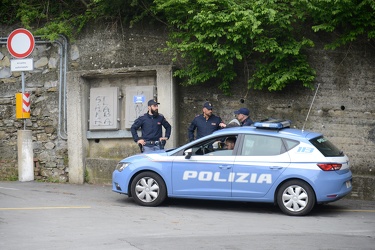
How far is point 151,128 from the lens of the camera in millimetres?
14648

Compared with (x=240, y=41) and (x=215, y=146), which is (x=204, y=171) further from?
(x=240, y=41)

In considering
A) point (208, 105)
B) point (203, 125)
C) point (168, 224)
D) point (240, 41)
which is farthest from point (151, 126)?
point (168, 224)

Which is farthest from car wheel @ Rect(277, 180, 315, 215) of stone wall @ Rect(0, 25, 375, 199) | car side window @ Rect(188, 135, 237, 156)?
stone wall @ Rect(0, 25, 375, 199)

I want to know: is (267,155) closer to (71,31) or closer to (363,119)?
(363,119)

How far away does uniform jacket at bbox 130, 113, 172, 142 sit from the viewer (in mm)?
14633

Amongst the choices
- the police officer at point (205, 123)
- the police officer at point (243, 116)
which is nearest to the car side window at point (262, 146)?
the police officer at point (243, 116)

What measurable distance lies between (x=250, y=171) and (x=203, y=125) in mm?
2695

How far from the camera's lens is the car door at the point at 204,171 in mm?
12031

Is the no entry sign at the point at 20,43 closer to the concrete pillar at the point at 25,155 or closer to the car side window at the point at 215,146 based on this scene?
the concrete pillar at the point at 25,155

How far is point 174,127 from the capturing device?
15.5 metres

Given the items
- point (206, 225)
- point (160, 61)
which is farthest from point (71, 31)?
point (206, 225)

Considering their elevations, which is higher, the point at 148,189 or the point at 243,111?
the point at 243,111

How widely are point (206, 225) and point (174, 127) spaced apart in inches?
204

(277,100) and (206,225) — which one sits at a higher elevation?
(277,100)
